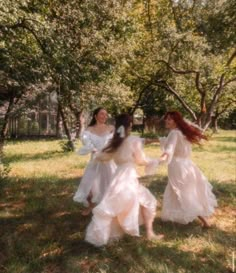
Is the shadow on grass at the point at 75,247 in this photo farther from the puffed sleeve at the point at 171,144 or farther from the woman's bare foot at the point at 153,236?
the puffed sleeve at the point at 171,144

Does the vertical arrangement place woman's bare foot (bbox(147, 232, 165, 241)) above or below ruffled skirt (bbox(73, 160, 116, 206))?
below

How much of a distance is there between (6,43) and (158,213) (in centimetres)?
502

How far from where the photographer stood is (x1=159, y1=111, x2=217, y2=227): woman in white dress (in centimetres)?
768

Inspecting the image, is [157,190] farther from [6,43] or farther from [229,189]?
[6,43]

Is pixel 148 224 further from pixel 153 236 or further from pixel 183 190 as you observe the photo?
pixel 183 190

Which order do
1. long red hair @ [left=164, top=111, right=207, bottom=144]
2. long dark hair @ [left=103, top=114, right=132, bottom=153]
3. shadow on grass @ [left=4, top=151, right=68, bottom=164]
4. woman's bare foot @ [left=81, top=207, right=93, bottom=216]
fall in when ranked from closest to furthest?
long dark hair @ [left=103, top=114, right=132, bottom=153] < long red hair @ [left=164, top=111, right=207, bottom=144] < woman's bare foot @ [left=81, top=207, right=93, bottom=216] < shadow on grass @ [left=4, top=151, right=68, bottom=164]

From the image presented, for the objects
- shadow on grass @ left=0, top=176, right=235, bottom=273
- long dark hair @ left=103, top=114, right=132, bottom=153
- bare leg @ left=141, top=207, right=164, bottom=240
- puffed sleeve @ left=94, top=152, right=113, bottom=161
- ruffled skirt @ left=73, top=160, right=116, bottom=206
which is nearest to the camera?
shadow on grass @ left=0, top=176, right=235, bottom=273

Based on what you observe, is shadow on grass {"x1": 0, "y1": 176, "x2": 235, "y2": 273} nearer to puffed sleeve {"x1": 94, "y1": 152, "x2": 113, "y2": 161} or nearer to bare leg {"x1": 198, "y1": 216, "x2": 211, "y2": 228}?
bare leg {"x1": 198, "y1": 216, "x2": 211, "y2": 228}

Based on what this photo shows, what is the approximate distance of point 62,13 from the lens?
12.0m

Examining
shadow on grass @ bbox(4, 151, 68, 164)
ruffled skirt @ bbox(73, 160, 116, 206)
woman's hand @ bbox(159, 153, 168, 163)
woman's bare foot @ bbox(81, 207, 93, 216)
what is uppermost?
woman's hand @ bbox(159, 153, 168, 163)

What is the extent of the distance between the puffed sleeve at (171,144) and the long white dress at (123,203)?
59 cm

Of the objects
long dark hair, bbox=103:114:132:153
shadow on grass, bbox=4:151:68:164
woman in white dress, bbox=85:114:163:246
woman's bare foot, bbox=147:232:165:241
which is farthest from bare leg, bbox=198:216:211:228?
shadow on grass, bbox=4:151:68:164

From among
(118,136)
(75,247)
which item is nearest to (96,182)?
(75,247)

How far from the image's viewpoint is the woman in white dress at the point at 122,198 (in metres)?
6.55
